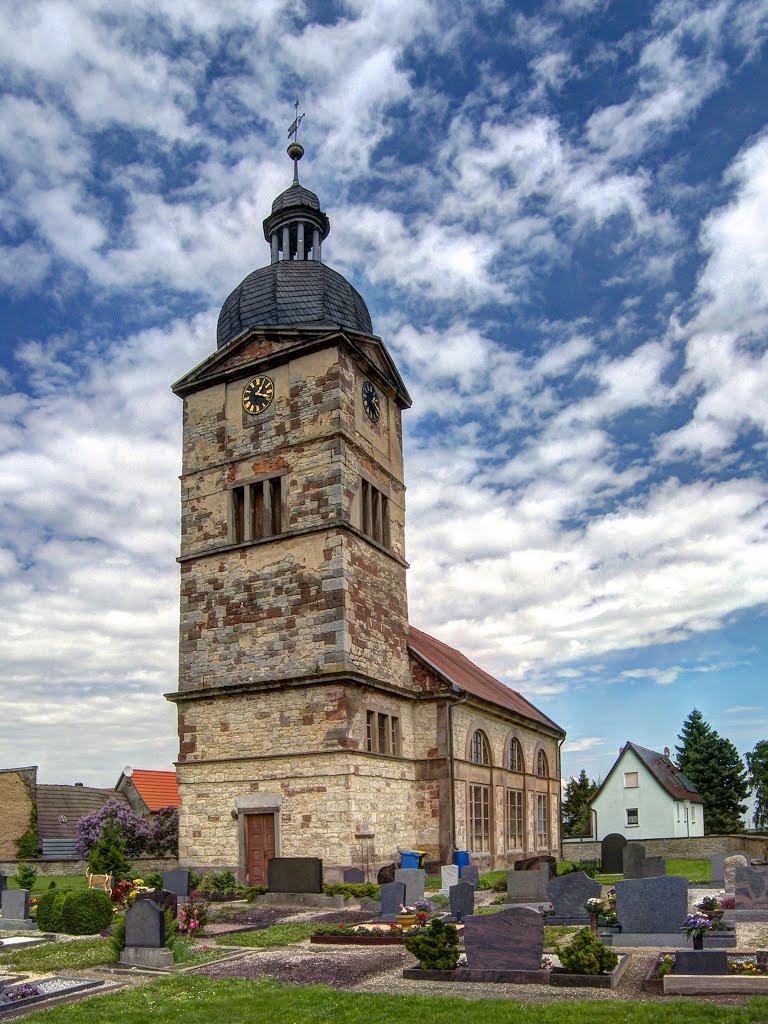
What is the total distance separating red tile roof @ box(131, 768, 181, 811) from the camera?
47.8 m

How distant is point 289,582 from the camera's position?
27906 millimetres

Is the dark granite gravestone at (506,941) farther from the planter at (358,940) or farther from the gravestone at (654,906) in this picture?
the gravestone at (654,906)

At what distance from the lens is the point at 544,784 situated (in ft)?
138

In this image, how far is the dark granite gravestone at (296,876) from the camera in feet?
73.2

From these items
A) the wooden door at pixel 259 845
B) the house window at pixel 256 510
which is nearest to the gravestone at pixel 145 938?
the wooden door at pixel 259 845

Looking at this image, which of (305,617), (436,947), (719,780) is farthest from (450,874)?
(719,780)

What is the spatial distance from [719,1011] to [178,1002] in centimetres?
633

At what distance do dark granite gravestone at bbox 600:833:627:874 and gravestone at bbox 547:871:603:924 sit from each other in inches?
514

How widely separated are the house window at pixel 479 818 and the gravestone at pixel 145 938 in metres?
18.3

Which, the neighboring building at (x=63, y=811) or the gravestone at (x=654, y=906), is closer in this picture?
the gravestone at (x=654, y=906)

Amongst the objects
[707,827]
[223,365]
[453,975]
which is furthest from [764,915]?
[707,827]

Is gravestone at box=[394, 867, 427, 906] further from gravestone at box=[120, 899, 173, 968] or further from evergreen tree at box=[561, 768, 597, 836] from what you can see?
evergreen tree at box=[561, 768, 597, 836]

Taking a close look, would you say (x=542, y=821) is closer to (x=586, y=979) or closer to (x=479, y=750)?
(x=479, y=750)

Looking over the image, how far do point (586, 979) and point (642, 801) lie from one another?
47370 mm
